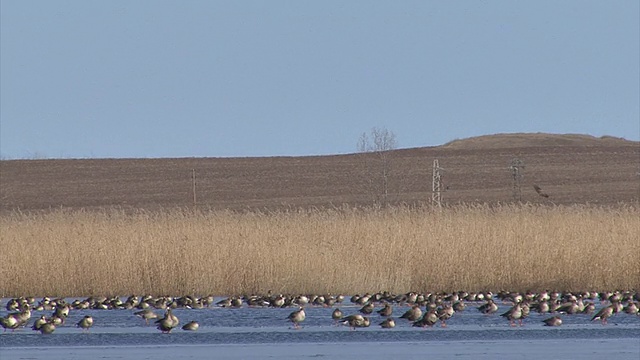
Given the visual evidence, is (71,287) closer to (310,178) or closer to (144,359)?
(144,359)

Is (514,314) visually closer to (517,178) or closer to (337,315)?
(337,315)

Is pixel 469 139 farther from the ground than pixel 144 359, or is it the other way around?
pixel 469 139

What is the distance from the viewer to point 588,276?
17.9 m

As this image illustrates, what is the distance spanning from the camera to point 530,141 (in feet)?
285

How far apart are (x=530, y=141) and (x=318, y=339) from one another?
2999 inches

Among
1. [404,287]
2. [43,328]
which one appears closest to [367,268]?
[404,287]

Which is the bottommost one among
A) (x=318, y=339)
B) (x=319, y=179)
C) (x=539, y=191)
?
(x=318, y=339)

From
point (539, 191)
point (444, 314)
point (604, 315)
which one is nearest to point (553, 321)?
point (604, 315)

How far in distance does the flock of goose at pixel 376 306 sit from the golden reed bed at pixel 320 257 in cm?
74

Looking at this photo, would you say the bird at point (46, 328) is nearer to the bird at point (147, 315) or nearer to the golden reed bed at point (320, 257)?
the bird at point (147, 315)

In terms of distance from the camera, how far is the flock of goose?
1316cm

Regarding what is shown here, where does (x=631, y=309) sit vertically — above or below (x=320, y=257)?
below

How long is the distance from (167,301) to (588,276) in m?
6.04

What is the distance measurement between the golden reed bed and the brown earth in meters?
36.5
